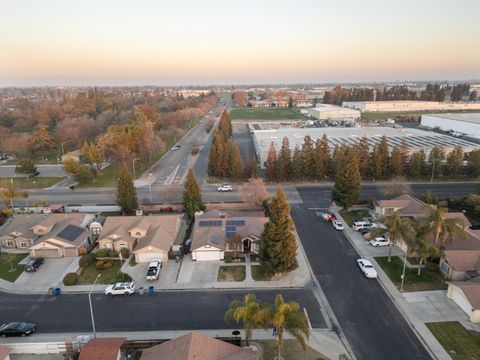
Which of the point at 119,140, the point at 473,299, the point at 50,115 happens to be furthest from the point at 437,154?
the point at 50,115

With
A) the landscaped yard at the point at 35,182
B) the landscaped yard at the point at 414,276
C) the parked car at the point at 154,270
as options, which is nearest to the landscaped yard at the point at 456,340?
the landscaped yard at the point at 414,276

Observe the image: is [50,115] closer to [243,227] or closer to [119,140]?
[119,140]

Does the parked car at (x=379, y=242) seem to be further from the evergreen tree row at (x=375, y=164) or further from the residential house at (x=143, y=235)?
the evergreen tree row at (x=375, y=164)

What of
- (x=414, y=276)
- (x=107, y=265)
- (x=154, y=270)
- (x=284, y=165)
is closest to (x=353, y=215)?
(x=414, y=276)

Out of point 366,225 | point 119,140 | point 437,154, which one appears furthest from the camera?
point 119,140

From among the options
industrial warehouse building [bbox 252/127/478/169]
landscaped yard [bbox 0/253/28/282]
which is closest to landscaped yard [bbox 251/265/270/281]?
landscaped yard [bbox 0/253/28/282]

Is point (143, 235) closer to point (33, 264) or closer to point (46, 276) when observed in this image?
point (46, 276)
